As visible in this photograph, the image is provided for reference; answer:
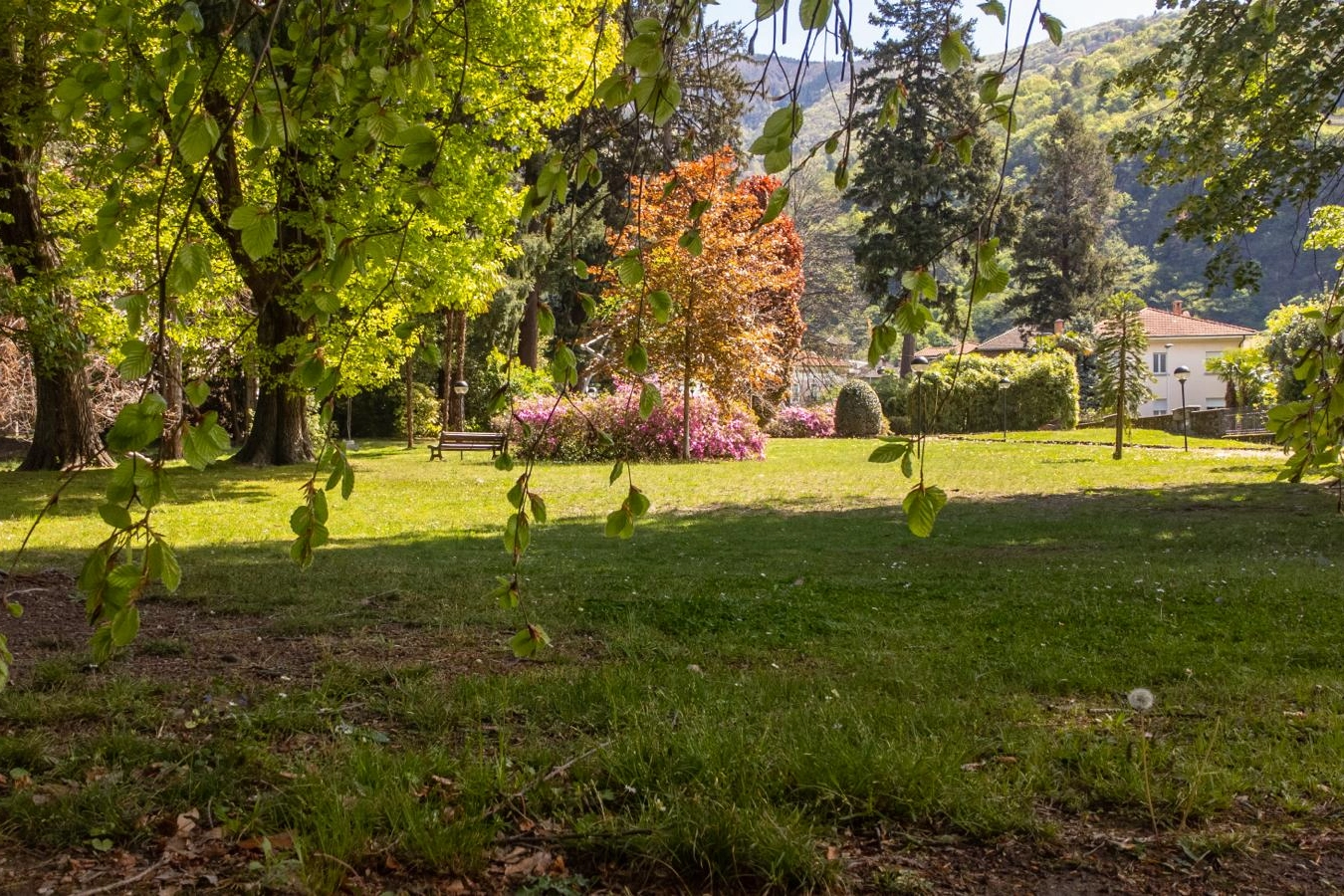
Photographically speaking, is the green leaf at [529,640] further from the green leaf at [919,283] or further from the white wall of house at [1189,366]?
the white wall of house at [1189,366]

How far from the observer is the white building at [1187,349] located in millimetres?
54812

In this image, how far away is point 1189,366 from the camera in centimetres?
5603

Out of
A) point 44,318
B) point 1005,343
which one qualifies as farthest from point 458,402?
point 1005,343

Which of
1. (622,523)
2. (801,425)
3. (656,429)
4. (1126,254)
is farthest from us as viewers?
(1126,254)

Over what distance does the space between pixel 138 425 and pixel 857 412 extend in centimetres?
2821

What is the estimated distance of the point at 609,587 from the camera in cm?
611

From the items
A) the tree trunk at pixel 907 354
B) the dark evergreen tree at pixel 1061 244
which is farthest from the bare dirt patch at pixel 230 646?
the dark evergreen tree at pixel 1061 244

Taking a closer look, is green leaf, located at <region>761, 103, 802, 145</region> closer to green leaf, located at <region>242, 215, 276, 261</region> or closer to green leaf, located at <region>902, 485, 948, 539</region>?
green leaf, located at <region>902, 485, 948, 539</region>

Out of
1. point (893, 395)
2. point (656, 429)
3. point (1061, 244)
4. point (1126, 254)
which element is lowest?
point (656, 429)

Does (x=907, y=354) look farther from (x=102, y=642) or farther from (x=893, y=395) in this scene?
(x=102, y=642)

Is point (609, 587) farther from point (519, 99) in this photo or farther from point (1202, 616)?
point (519, 99)

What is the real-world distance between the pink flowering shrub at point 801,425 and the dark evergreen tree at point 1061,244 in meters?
20.5

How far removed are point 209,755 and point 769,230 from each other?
22.5m

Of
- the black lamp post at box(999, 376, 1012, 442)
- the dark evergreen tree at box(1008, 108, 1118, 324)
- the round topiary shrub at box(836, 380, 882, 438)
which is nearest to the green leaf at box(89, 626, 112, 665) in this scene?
the round topiary shrub at box(836, 380, 882, 438)
